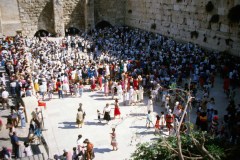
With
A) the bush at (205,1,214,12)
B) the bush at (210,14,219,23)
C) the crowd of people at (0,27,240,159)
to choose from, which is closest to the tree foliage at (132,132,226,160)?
the crowd of people at (0,27,240,159)

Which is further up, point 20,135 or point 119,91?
point 119,91

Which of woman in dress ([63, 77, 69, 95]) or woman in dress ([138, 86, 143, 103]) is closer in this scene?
woman in dress ([138, 86, 143, 103])

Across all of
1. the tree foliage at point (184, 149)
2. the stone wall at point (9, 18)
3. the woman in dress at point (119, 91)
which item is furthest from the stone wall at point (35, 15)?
the tree foliage at point (184, 149)

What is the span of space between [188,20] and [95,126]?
1223 cm

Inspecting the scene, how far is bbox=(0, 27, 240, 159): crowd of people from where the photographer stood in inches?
451

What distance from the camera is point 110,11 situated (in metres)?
29.3

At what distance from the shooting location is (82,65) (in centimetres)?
1752

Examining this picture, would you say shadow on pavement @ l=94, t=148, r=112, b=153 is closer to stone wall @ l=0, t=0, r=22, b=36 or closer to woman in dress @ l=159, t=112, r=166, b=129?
woman in dress @ l=159, t=112, r=166, b=129

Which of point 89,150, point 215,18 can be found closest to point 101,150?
point 89,150

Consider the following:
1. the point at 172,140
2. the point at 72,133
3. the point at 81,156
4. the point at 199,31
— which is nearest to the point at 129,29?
the point at 199,31

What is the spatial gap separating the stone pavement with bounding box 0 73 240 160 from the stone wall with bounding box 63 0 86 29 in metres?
14.8

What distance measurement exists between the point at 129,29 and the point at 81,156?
67.3 ft

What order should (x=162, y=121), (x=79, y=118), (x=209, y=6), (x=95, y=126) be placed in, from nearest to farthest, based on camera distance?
(x=162, y=121)
(x=79, y=118)
(x=95, y=126)
(x=209, y=6)

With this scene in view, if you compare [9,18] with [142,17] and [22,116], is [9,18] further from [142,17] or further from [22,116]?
[22,116]
